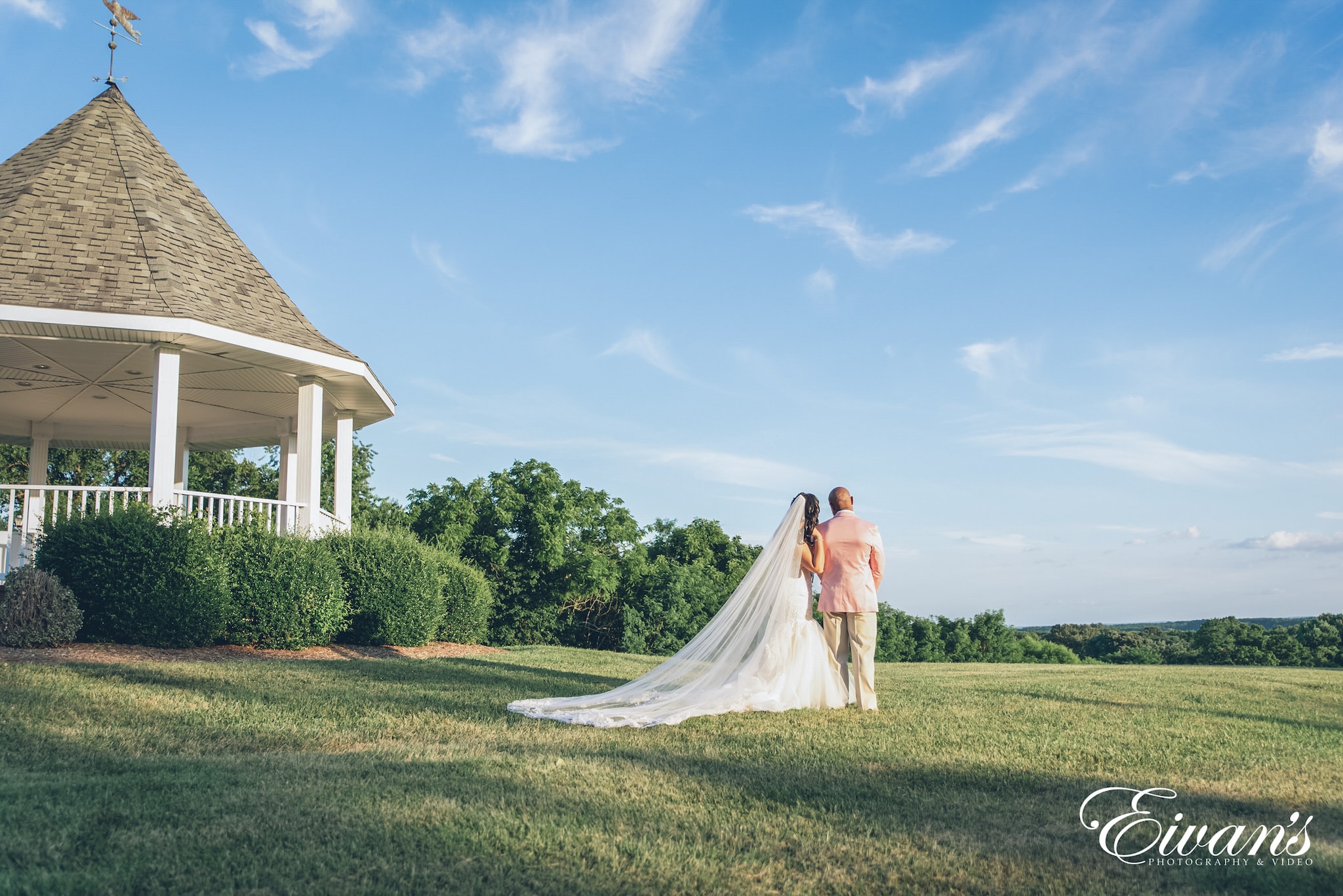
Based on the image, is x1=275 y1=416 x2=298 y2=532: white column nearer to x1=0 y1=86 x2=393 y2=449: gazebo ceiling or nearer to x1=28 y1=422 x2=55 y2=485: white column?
x1=0 y1=86 x2=393 y2=449: gazebo ceiling

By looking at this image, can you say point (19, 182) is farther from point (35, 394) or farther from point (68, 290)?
point (35, 394)

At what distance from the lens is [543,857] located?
13.7 feet

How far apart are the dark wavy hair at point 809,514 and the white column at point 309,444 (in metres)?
9.90

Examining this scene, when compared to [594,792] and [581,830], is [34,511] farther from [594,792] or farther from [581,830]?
[581,830]

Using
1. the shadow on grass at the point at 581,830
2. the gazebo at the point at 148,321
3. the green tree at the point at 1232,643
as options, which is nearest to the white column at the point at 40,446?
the gazebo at the point at 148,321

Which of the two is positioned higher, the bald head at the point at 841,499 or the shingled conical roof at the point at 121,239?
the shingled conical roof at the point at 121,239

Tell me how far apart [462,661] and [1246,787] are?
11.0 metres

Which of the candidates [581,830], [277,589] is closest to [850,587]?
[581,830]

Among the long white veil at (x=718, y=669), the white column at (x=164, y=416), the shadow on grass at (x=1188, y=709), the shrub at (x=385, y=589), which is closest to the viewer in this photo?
the long white veil at (x=718, y=669)

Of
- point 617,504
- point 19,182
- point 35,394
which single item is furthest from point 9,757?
point 617,504

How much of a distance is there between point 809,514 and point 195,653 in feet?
28.3

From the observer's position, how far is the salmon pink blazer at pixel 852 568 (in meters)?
9.67

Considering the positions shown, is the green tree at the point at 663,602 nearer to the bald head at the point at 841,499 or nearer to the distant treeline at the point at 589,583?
the distant treeline at the point at 589,583

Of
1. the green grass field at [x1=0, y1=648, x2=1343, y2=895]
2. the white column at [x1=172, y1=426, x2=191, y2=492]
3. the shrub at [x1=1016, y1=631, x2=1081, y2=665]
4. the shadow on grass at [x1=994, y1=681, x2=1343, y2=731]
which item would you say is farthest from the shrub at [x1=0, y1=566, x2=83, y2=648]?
the shrub at [x1=1016, y1=631, x2=1081, y2=665]
